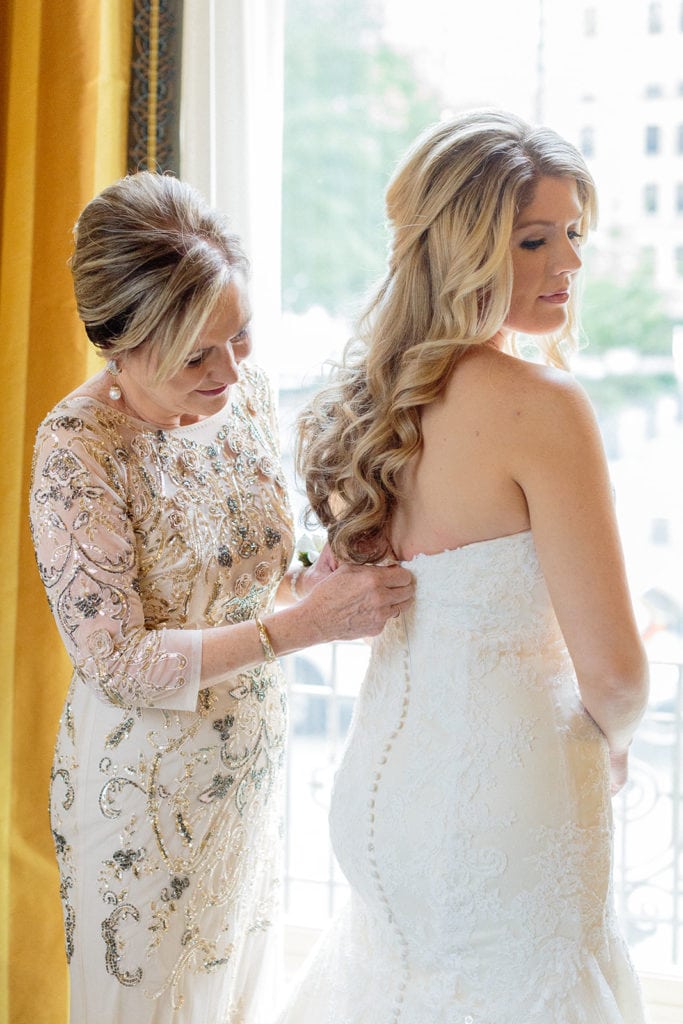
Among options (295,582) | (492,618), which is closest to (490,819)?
(492,618)

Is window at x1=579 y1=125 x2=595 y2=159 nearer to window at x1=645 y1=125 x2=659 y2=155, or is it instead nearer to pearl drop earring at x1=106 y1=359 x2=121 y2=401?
window at x1=645 y1=125 x2=659 y2=155

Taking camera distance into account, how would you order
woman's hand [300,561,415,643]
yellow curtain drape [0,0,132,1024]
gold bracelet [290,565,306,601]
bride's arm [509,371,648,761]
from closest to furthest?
bride's arm [509,371,648,761] < woman's hand [300,561,415,643] < gold bracelet [290,565,306,601] < yellow curtain drape [0,0,132,1024]

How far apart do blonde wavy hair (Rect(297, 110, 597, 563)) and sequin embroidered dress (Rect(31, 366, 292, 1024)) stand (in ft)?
0.82

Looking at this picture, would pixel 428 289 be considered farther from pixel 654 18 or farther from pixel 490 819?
pixel 654 18

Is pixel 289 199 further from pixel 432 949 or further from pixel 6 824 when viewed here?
pixel 432 949

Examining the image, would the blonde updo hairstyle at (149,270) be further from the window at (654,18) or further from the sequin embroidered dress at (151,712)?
the window at (654,18)

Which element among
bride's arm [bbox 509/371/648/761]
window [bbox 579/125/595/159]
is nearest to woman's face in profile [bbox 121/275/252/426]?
bride's arm [bbox 509/371/648/761]

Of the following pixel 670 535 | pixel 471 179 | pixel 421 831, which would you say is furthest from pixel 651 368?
pixel 421 831

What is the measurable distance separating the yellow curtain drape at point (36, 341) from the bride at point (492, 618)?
3.57 feet

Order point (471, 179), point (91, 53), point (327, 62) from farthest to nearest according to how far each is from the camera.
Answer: point (327, 62) < point (91, 53) < point (471, 179)

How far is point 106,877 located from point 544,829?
0.70 m

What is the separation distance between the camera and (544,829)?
1.36 m

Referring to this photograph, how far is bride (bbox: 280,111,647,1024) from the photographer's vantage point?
4.37 feet

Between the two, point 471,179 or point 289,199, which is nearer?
point 471,179
